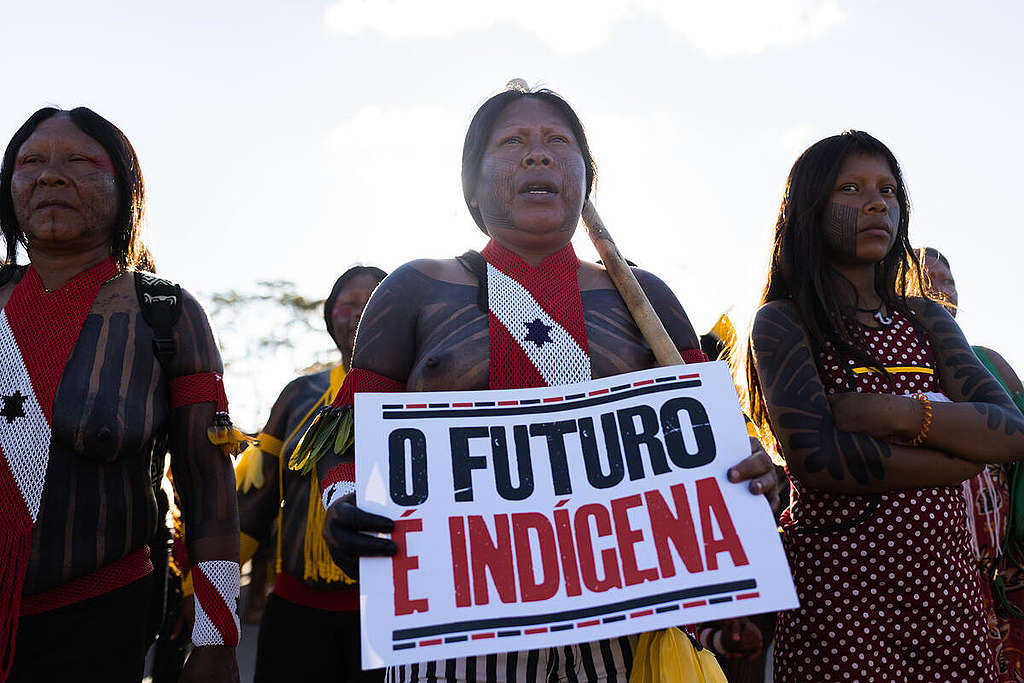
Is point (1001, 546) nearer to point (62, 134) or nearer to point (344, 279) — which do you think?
point (62, 134)

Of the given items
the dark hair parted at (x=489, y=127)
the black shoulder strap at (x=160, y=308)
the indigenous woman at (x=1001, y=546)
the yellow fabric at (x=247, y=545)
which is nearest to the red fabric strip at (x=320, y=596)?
the yellow fabric at (x=247, y=545)

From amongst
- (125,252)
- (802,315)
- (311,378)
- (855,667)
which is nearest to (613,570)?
(855,667)

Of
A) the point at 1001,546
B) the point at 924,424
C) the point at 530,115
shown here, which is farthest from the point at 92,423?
the point at 1001,546

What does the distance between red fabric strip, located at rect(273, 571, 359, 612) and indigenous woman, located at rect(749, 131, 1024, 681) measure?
2137 mm

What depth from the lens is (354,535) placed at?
1.92 metres

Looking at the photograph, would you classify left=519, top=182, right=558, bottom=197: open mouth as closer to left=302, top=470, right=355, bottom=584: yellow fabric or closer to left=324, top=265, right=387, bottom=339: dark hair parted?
left=302, top=470, right=355, bottom=584: yellow fabric

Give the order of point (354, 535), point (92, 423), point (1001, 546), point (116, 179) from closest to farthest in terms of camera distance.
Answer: point (354, 535), point (92, 423), point (116, 179), point (1001, 546)

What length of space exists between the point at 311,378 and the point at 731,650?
3.74 metres

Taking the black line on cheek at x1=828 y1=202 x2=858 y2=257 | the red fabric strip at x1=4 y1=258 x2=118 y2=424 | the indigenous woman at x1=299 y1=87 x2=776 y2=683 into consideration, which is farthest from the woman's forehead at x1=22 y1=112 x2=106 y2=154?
the black line on cheek at x1=828 y1=202 x2=858 y2=257

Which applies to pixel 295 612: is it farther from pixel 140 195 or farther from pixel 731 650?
pixel 731 650

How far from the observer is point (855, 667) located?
2504 mm

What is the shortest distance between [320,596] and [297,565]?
0.21 metres

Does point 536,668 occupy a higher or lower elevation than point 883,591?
lower

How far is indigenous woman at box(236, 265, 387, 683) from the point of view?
4219 millimetres
